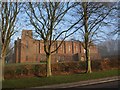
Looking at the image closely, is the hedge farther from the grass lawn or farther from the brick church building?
the brick church building

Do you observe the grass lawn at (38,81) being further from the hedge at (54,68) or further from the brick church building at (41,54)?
the brick church building at (41,54)

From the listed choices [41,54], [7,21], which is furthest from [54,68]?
[41,54]

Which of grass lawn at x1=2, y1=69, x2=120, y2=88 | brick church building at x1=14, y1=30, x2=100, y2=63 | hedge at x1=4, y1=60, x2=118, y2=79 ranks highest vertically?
brick church building at x1=14, y1=30, x2=100, y2=63

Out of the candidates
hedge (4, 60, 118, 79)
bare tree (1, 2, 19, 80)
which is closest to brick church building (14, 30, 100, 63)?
hedge (4, 60, 118, 79)

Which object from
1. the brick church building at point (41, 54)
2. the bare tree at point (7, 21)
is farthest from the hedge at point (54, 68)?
the brick church building at point (41, 54)

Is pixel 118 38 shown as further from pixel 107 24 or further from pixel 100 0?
pixel 100 0

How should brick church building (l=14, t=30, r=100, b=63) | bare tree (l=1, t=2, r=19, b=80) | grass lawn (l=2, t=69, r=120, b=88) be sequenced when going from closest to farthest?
grass lawn (l=2, t=69, r=120, b=88)
bare tree (l=1, t=2, r=19, b=80)
brick church building (l=14, t=30, r=100, b=63)

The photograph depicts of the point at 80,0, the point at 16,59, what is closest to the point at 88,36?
the point at 80,0

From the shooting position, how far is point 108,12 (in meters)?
24.8

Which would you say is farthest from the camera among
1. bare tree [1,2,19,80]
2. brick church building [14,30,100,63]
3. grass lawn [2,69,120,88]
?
brick church building [14,30,100,63]

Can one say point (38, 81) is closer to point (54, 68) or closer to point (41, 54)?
point (54, 68)

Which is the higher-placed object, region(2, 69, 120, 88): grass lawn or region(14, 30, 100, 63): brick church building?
region(14, 30, 100, 63): brick church building

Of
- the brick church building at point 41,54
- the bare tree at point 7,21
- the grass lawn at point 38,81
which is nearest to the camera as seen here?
the grass lawn at point 38,81

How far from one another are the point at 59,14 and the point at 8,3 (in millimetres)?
5995
